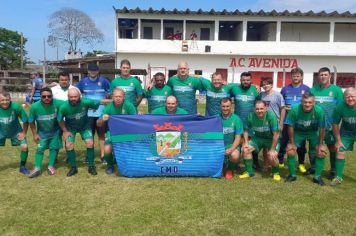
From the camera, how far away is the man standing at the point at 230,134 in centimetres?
659

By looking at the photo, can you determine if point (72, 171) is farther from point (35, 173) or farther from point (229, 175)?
point (229, 175)

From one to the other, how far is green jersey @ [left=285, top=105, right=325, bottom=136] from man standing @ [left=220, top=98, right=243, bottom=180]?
87 centimetres

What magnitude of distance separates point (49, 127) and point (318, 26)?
2997 cm

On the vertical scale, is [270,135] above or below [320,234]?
above

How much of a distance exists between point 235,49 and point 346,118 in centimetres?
2404

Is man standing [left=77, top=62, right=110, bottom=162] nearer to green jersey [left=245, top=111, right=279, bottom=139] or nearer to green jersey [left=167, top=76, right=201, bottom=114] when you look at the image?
green jersey [left=167, top=76, right=201, bottom=114]

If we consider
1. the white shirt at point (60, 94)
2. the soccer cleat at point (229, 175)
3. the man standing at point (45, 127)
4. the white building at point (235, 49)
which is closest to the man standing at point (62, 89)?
the white shirt at point (60, 94)

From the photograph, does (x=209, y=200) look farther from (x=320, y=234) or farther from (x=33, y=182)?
(x=33, y=182)

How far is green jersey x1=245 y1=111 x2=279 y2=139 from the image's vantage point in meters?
6.48

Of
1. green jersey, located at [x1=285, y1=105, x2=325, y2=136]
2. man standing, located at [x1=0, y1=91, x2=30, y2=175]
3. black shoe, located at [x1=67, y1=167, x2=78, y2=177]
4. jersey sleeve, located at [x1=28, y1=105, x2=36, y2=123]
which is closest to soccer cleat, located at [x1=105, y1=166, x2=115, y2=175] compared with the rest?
black shoe, located at [x1=67, y1=167, x2=78, y2=177]

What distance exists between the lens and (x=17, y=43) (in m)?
55.6

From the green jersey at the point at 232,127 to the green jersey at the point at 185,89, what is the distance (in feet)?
3.27

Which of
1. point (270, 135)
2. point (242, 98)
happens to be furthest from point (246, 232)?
point (242, 98)

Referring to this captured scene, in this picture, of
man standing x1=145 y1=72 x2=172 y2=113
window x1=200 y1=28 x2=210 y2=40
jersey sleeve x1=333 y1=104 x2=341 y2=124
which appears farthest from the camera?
window x1=200 y1=28 x2=210 y2=40
